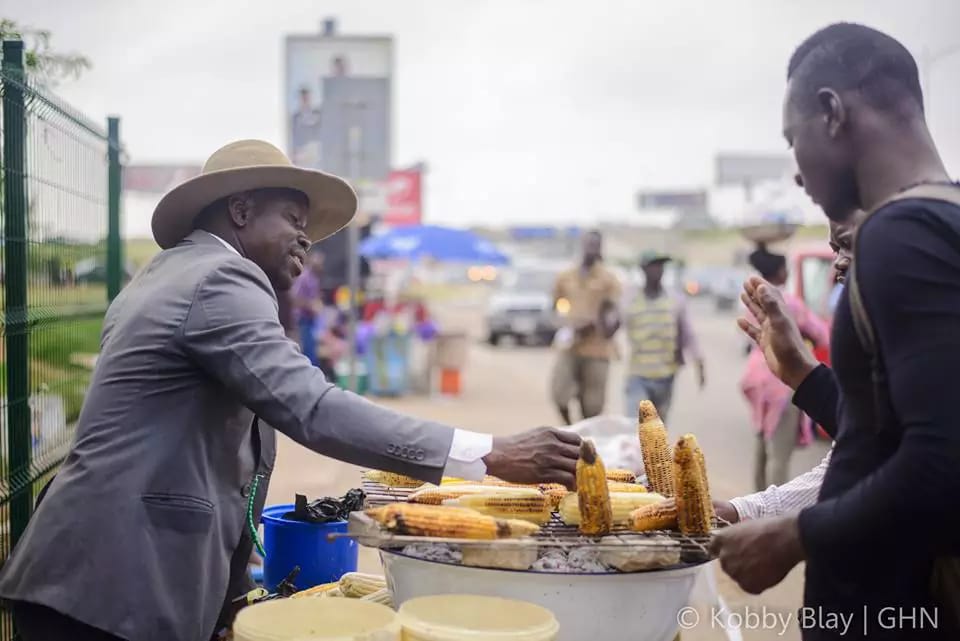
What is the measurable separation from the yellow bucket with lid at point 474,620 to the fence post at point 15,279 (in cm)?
282

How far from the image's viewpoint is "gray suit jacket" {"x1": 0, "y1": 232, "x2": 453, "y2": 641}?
2.78 meters

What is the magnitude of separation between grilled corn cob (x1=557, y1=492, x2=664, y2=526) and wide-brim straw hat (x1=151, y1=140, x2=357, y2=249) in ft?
4.50

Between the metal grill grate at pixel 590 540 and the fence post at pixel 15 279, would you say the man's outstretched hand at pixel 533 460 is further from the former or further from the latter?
the fence post at pixel 15 279

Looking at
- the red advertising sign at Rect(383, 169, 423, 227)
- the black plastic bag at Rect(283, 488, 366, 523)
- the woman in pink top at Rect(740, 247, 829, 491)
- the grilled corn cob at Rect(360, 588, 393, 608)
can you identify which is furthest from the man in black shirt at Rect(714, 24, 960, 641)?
the red advertising sign at Rect(383, 169, 423, 227)

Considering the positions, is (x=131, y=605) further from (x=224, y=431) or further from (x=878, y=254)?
(x=878, y=254)

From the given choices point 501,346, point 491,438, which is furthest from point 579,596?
point 501,346

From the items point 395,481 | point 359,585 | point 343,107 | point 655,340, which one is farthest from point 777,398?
point 343,107

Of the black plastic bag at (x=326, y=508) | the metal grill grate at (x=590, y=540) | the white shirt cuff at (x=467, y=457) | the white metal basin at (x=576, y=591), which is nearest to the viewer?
the metal grill grate at (x=590, y=540)

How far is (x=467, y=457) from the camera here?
2867 mm

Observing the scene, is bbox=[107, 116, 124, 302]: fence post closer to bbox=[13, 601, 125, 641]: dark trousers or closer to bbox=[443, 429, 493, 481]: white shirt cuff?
bbox=[13, 601, 125, 641]: dark trousers

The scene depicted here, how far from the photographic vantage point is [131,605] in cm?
278

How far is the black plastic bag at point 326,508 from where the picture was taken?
12.3 ft

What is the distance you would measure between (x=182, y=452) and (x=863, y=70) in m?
2.00

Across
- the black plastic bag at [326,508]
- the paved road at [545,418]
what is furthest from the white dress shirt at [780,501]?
the paved road at [545,418]
